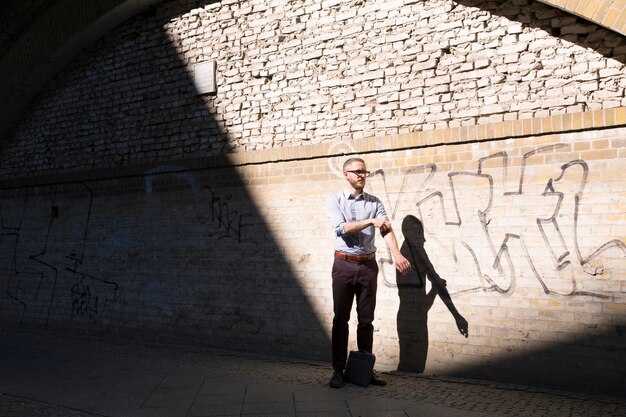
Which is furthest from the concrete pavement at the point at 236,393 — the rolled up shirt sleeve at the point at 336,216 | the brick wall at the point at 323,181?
the rolled up shirt sleeve at the point at 336,216

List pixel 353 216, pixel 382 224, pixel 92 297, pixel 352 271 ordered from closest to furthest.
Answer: pixel 382 224, pixel 352 271, pixel 353 216, pixel 92 297

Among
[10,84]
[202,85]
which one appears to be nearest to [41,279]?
[10,84]

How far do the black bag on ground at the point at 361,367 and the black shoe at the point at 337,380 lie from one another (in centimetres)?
9

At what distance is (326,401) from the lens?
5.62m

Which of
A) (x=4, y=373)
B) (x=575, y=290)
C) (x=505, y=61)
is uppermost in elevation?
(x=505, y=61)

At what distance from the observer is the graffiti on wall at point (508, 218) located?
5723 mm

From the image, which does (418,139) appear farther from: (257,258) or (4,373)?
(4,373)

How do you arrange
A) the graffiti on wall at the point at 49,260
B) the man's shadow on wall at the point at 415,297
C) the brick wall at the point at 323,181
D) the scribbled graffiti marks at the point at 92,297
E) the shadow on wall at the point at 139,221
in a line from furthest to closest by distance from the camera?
1. the graffiti on wall at the point at 49,260
2. the scribbled graffiti marks at the point at 92,297
3. the shadow on wall at the point at 139,221
4. the man's shadow on wall at the point at 415,297
5. the brick wall at the point at 323,181

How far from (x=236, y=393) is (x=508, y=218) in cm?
301

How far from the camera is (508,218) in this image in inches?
241

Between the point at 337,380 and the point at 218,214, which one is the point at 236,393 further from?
the point at 218,214

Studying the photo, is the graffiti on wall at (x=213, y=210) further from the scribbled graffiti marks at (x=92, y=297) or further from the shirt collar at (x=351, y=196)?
the shirt collar at (x=351, y=196)

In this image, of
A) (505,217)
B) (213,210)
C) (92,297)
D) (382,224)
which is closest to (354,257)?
(382,224)

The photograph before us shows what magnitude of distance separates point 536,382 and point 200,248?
453 centimetres
